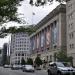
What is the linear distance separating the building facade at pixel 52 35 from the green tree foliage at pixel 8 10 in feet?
244

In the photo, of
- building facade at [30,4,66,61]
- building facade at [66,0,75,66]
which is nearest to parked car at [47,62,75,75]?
building facade at [30,4,66,61]

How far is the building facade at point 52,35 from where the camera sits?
326 feet

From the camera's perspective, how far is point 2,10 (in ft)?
32.8

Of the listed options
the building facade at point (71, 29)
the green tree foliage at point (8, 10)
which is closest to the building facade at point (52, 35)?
the building facade at point (71, 29)

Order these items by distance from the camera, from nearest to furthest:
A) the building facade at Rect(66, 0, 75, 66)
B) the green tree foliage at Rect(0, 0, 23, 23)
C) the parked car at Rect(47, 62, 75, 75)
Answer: the green tree foliage at Rect(0, 0, 23, 23) < the parked car at Rect(47, 62, 75, 75) < the building facade at Rect(66, 0, 75, 66)

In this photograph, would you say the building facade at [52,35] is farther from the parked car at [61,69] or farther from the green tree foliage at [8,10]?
the green tree foliage at [8,10]

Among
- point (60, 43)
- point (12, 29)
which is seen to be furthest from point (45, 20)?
point (12, 29)

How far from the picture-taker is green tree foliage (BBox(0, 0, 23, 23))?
955 cm

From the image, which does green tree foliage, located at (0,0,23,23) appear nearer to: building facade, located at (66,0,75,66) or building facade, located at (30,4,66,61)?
building facade, located at (30,4,66,61)

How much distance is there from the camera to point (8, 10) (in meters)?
10.3

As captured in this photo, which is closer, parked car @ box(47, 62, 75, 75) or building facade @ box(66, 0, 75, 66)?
parked car @ box(47, 62, 75, 75)

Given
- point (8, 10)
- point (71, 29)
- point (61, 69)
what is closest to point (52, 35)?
point (71, 29)

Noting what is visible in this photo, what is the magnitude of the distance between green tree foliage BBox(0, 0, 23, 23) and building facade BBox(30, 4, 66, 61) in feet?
244

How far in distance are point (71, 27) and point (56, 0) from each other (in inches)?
3335
